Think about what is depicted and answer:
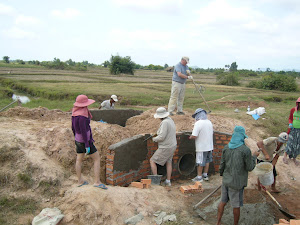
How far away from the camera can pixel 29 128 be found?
5.47 meters

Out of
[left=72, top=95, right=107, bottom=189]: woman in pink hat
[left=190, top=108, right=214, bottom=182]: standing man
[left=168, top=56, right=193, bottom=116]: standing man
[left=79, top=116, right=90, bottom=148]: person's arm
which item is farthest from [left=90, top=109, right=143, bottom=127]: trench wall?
[left=79, top=116, right=90, bottom=148]: person's arm

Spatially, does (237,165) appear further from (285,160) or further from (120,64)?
(120,64)

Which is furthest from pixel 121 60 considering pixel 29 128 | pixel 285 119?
pixel 29 128

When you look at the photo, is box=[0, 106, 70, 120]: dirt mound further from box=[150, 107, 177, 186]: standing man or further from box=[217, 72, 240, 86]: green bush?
box=[217, 72, 240, 86]: green bush

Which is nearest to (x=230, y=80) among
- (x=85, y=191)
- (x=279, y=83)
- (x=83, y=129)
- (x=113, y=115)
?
(x=279, y=83)

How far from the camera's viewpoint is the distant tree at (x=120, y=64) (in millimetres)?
38541

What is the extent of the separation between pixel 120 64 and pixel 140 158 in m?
34.6

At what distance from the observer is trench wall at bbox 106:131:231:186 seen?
4.89 metres

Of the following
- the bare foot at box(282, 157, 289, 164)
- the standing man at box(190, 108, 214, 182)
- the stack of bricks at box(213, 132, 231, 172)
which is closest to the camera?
the standing man at box(190, 108, 214, 182)

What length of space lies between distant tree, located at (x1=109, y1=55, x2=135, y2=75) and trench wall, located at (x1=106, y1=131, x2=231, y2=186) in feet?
110

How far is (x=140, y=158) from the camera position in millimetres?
5438

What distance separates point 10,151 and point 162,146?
262 centimetres

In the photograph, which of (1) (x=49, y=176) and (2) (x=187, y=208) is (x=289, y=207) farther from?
(1) (x=49, y=176)

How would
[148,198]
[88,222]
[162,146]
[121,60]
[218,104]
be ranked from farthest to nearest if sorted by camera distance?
[121,60], [218,104], [162,146], [148,198], [88,222]
